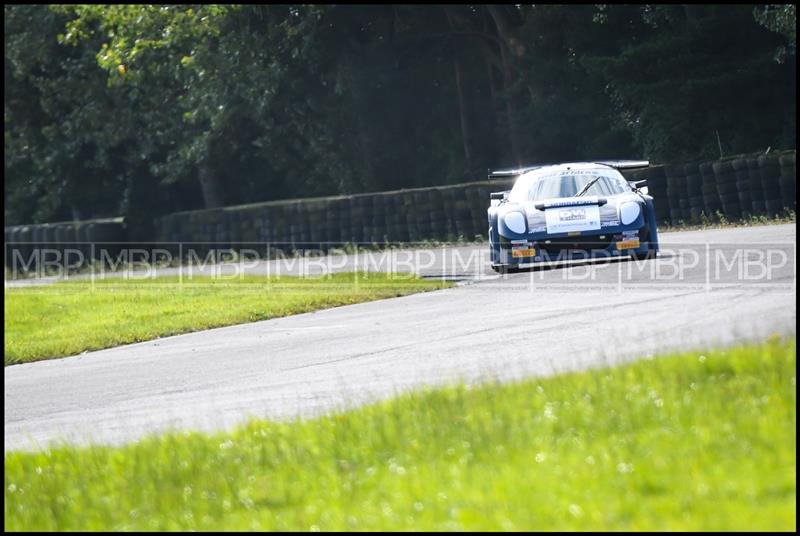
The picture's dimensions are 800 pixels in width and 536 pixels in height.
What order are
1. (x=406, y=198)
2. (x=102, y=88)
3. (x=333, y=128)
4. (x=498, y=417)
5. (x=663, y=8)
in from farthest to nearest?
(x=102, y=88) < (x=333, y=128) < (x=663, y=8) < (x=406, y=198) < (x=498, y=417)

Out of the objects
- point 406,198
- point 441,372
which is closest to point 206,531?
point 441,372

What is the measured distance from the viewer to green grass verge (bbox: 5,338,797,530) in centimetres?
559

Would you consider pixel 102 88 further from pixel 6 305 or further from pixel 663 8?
pixel 6 305

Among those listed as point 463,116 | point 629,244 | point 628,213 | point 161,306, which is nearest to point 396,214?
point 161,306

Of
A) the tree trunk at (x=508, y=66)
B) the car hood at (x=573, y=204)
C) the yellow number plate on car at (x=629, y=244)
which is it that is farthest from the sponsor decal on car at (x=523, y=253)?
the tree trunk at (x=508, y=66)

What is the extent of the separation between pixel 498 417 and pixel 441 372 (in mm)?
2969

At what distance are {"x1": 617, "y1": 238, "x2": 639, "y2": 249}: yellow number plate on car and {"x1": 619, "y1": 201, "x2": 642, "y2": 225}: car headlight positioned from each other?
25cm

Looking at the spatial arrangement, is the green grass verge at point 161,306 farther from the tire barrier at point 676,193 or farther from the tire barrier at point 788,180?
the tire barrier at point 788,180

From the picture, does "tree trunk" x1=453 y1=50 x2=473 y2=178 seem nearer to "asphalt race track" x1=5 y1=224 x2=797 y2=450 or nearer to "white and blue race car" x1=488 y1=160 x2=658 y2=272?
"asphalt race track" x1=5 y1=224 x2=797 y2=450

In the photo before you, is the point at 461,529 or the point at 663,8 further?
the point at 663,8

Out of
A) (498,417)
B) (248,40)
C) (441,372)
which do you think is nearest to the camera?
(498,417)

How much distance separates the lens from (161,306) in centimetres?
1964

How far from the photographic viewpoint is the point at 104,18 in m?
37.3

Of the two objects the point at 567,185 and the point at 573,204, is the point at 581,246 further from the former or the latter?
the point at 567,185
